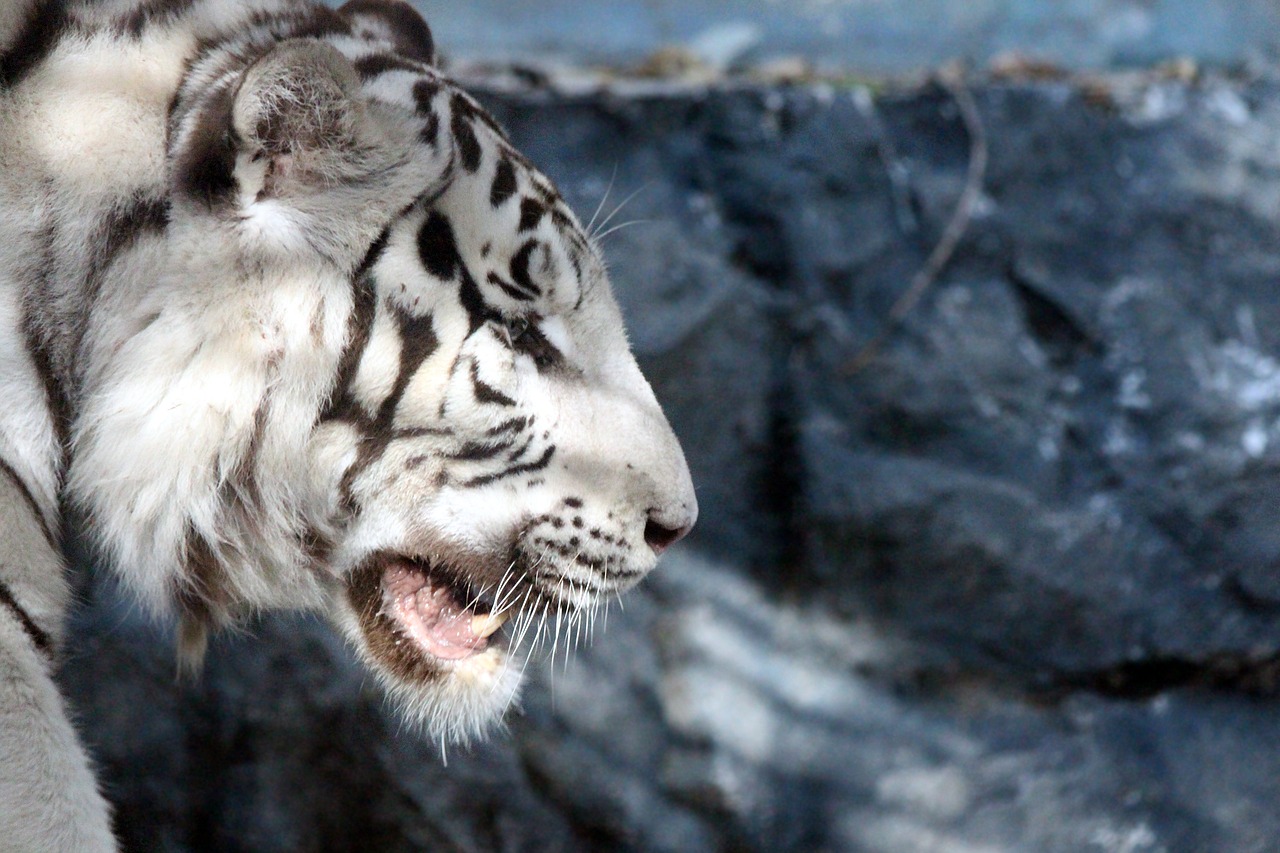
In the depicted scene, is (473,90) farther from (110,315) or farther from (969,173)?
(110,315)

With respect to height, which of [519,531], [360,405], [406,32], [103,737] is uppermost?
[406,32]

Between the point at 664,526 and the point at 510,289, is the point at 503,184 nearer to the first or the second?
the point at 510,289

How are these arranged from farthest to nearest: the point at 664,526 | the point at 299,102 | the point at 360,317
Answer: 1. the point at 664,526
2. the point at 360,317
3. the point at 299,102

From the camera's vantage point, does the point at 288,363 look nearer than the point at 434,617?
Yes

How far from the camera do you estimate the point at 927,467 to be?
2.38 m

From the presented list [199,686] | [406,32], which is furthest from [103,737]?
[406,32]

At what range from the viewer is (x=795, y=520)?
93.4 inches

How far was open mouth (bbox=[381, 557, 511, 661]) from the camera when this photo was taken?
1.31m

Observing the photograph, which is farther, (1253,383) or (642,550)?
(1253,383)

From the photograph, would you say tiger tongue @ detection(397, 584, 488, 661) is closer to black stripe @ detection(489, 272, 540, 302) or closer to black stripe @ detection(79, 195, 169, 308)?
black stripe @ detection(489, 272, 540, 302)

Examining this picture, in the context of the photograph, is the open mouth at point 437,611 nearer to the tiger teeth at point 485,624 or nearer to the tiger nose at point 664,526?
the tiger teeth at point 485,624

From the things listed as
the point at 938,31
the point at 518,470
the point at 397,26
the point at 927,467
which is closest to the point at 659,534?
the point at 518,470

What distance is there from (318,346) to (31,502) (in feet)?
1.01

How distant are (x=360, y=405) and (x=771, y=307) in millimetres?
1316
